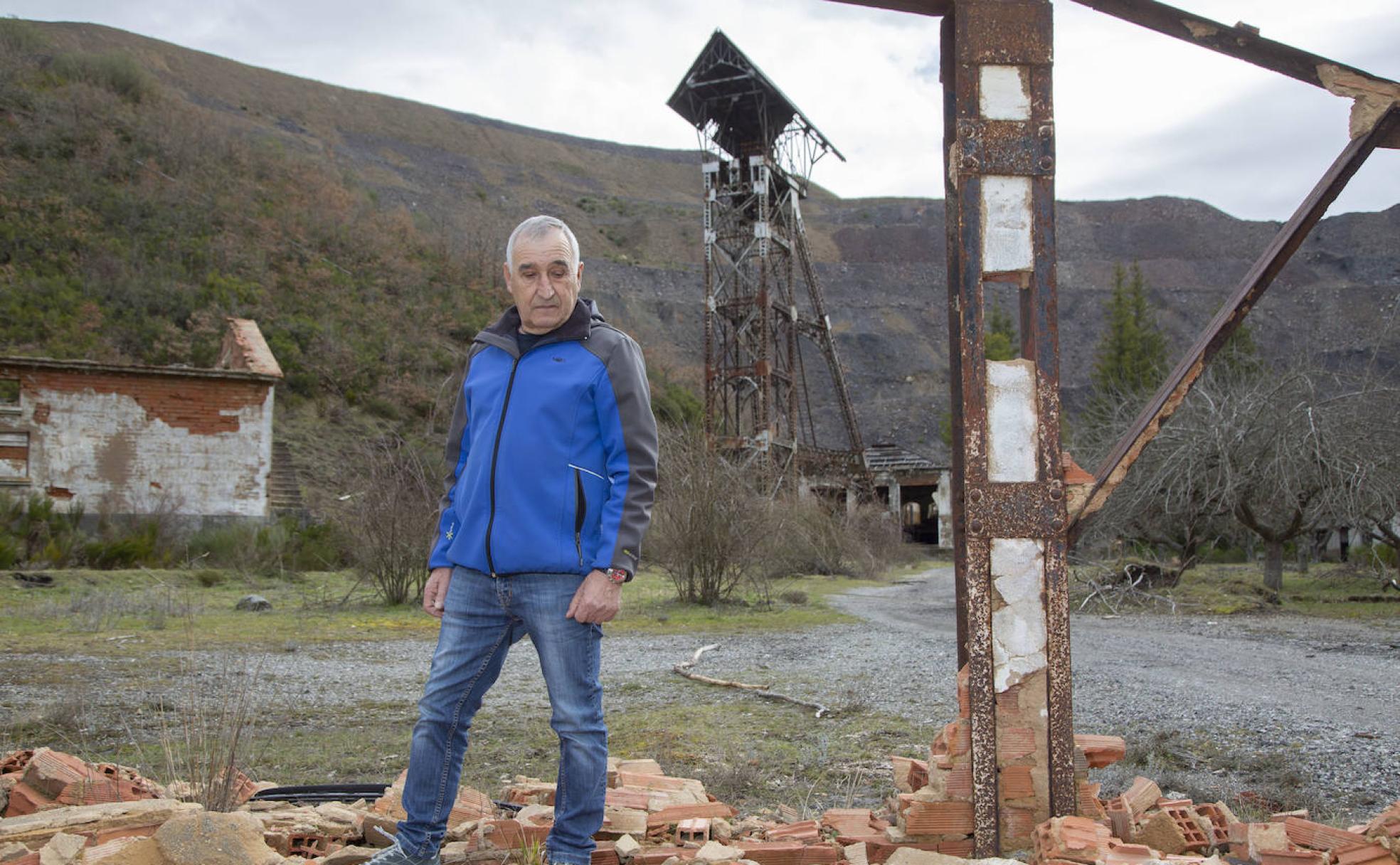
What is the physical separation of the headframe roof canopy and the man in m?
28.2

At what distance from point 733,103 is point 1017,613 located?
28.7 meters

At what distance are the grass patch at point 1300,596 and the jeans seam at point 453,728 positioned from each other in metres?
12.1

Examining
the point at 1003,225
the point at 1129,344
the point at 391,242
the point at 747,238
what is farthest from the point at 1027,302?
the point at 1129,344

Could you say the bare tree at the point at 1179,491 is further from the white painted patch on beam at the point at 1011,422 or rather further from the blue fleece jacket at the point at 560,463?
the blue fleece jacket at the point at 560,463

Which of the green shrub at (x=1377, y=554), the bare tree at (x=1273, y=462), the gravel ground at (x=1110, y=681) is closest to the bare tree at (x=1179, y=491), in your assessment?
the bare tree at (x=1273, y=462)

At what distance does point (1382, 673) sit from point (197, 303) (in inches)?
1008

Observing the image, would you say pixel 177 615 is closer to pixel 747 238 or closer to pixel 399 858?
pixel 399 858

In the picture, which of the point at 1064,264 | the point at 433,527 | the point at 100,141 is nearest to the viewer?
the point at 433,527

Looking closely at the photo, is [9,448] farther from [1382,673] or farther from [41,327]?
[1382,673]

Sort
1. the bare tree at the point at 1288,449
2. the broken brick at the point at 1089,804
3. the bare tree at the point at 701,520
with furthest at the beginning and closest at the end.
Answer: the bare tree at the point at 1288,449 → the bare tree at the point at 701,520 → the broken brick at the point at 1089,804

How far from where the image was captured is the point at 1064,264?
271 ft

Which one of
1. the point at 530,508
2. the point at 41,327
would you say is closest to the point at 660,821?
the point at 530,508

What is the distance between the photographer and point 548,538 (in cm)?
276

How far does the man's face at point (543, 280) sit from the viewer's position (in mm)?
2939
